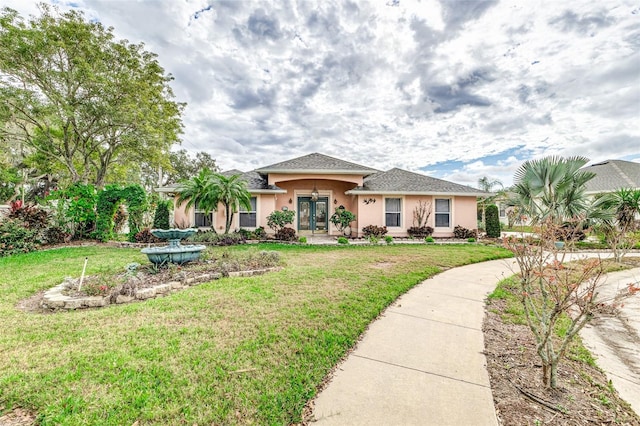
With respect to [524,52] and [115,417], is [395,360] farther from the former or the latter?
[524,52]

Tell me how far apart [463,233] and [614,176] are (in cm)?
1649

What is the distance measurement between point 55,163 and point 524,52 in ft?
92.4

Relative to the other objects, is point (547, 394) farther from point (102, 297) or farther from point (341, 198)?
point (341, 198)

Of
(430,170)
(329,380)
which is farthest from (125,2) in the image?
(430,170)

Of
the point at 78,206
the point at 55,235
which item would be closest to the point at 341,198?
the point at 78,206

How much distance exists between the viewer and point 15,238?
9.04 m

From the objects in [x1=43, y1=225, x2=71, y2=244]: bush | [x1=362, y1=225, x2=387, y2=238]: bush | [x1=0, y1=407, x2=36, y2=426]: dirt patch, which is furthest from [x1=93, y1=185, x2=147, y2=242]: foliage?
[x1=0, y1=407, x2=36, y2=426]: dirt patch

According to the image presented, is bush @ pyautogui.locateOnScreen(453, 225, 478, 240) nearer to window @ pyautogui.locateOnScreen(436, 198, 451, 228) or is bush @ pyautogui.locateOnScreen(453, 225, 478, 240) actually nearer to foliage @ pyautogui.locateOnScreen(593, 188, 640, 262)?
window @ pyautogui.locateOnScreen(436, 198, 451, 228)

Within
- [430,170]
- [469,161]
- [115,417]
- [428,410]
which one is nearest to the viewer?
[115,417]

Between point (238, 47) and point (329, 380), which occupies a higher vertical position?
point (238, 47)

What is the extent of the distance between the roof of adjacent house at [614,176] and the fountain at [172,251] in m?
26.5

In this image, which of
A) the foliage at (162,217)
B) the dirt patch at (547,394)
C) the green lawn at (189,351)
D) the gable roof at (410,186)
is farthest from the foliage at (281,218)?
the dirt patch at (547,394)

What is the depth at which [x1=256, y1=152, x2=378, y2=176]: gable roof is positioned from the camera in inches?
551

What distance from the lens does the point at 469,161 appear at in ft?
70.0
